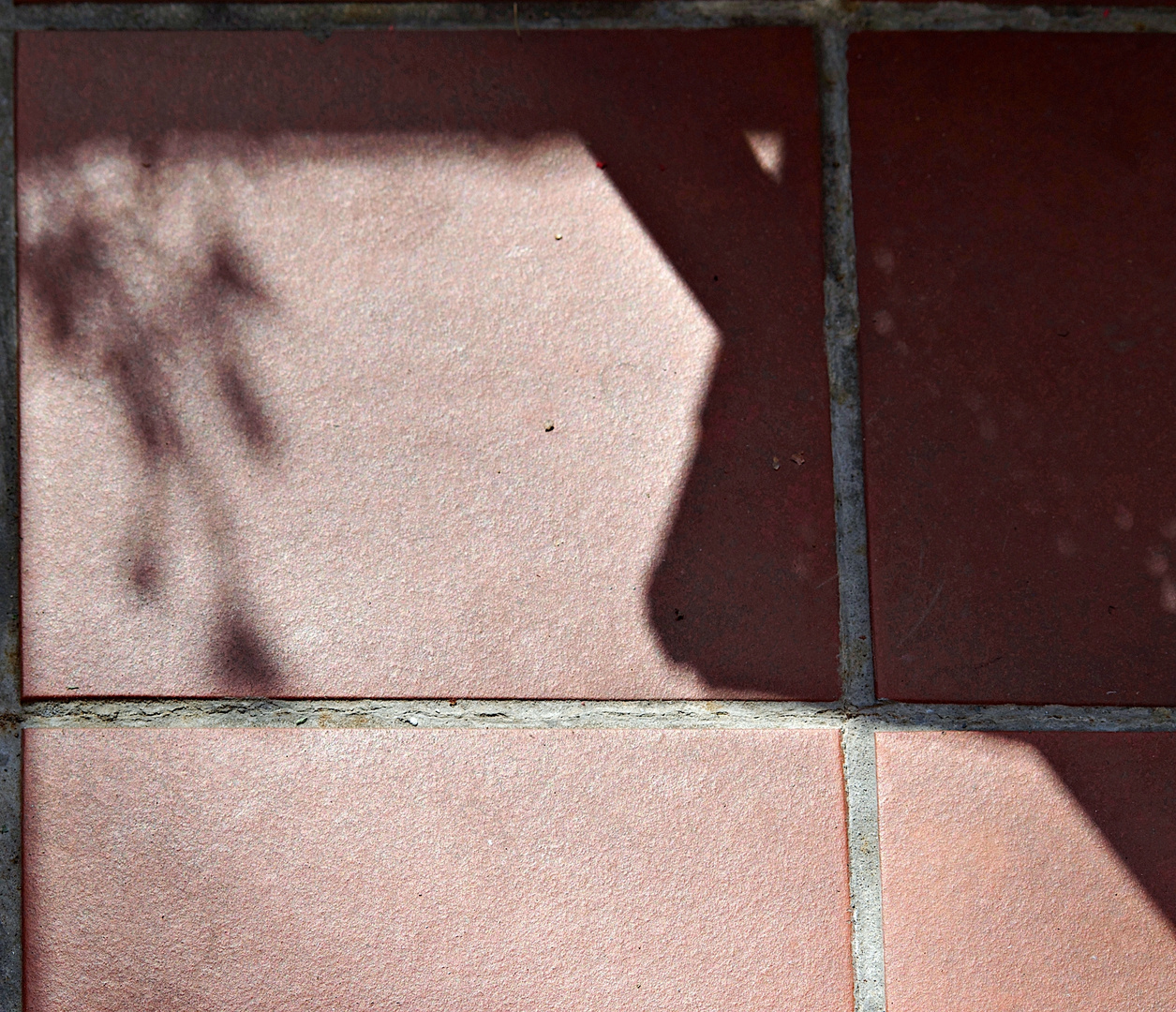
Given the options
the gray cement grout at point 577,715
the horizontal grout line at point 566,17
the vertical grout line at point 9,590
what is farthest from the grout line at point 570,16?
the gray cement grout at point 577,715

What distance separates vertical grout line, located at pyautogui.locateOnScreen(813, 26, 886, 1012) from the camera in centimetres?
138

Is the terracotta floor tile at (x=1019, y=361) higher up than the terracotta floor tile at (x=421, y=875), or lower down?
higher up

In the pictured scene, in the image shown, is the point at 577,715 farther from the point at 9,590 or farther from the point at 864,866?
the point at 9,590

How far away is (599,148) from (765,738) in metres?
1.07

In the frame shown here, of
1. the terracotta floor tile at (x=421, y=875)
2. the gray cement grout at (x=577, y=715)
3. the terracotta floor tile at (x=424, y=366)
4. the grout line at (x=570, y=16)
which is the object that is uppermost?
the grout line at (x=570, y=16)

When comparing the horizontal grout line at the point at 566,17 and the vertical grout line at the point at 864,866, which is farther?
the horizontal grout line at the point at 566,17

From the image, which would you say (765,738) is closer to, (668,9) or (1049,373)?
(1049,373)

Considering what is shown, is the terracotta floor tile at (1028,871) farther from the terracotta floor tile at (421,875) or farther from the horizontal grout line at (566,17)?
the horizontal grout line at (566,17)

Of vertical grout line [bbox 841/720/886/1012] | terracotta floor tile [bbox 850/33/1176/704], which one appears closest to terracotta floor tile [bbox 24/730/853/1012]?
vertical grout line [bbox 841/720/886/1012]

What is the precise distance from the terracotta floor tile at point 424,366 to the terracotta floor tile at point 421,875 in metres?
0.13

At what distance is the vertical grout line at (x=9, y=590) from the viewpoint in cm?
139

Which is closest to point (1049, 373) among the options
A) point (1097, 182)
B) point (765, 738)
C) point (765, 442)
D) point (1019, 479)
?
point (1019, 479)

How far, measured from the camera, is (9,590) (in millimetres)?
1420

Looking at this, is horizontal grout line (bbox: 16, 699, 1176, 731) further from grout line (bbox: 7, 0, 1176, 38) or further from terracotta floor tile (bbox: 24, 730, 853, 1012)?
grout line (bbox: 7, 0, 1176, 38)
